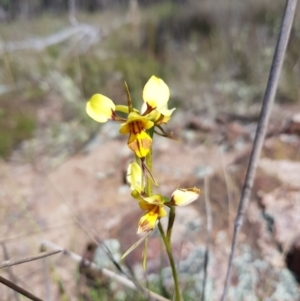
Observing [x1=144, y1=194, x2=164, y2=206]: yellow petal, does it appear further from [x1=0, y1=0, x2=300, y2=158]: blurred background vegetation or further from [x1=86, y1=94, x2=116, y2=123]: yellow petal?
[x1=0, y1=0, x2=300, y2=158]: blurred background vegetation

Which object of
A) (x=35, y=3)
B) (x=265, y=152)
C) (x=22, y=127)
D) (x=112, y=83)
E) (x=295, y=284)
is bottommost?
(x=295, y=284)

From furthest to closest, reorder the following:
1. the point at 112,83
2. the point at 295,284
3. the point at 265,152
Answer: the point at 112,83 → the point at 265,152 → the point at 295,284

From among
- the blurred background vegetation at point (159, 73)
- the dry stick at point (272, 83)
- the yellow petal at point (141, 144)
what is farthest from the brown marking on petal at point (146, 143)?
the blurred background vegetation at point (159, 73)

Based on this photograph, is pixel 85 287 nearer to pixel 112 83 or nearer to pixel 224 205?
pixel 224 205

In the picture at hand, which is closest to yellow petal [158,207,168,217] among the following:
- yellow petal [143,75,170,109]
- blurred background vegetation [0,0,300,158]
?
yellow petal [143,75,170,109]

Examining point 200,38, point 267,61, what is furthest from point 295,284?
point 200,38

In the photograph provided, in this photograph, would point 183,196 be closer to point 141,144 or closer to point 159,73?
point 141,144

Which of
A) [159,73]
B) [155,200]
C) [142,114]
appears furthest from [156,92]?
[159,73]

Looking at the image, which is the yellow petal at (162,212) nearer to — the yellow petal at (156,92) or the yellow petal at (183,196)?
the yellow petal at (183,196)
